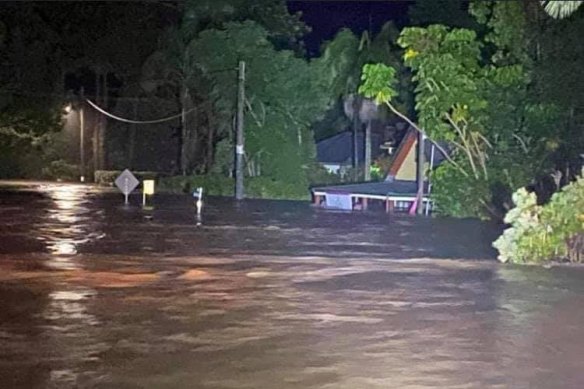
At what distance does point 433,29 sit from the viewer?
28703 millimetres

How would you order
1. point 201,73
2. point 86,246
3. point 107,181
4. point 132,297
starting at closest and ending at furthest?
point 132,297 → point 86,246 → point 201,73 → point 107,181

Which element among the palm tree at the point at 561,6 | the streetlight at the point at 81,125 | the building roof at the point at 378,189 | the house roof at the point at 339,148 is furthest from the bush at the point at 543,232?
the streetlight at the point at 81,125

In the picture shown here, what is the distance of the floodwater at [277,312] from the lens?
9703 millimetres

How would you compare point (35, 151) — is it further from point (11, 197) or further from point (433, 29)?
point (433, 29)

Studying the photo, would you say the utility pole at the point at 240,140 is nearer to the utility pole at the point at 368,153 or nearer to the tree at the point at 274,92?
the tree at the point at 274,92

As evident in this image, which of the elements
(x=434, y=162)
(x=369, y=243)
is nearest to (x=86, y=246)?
(x=369, y=243)

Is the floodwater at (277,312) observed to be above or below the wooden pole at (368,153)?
below

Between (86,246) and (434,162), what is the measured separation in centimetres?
2111

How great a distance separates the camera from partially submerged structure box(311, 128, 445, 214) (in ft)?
116

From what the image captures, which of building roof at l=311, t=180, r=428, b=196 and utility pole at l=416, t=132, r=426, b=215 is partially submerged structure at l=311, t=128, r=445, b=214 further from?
utility pole at l=416, t=132, r=426, b=215

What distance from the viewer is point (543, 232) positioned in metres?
18.7

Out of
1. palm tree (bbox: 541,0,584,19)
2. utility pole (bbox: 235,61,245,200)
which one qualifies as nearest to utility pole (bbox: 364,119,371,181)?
utility pole (bbox: 235,61,245,200)

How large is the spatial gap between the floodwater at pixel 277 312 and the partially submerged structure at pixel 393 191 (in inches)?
446

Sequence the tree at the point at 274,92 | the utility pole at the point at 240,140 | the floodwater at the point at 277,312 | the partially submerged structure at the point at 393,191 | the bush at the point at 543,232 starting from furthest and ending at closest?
the tree at the point at 274,92
the utility pole at the point at 240,140
the partially submerged structure at the point at 393,191
the bush at the point at 543,232
the floodwater at the point at 277,312
